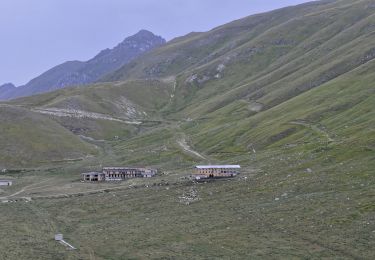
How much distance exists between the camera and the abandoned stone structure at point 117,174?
141750 millimetres

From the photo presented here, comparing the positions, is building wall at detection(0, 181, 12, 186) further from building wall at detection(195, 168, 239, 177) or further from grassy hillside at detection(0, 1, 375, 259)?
building wall at detection(195, 168, 239, 177)

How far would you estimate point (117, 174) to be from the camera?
474 feet

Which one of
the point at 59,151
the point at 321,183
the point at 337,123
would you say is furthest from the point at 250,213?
the point at 59,151

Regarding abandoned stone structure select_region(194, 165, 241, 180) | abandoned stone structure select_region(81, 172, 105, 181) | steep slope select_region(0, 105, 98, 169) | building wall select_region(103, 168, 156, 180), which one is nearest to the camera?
abandoned stone structure select_region(194, 165, 241, 180)

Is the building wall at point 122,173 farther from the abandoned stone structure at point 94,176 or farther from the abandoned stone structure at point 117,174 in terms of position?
the abandoned stone structure at point 94,176

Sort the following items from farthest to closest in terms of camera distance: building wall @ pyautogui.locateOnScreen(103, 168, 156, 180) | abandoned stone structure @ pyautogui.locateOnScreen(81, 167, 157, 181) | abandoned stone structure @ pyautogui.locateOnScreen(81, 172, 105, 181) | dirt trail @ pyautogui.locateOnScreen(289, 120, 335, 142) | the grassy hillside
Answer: abandoned stone structure @ pyautogui.locateOnScreen(81, 172, 105, 181) < building wall @ pyautogui.locateOnScreen(103, 168, 156, 180) < abandoned stone structure @ pyautogui.locateOnScreen(81, 167, 157, 181) < dirt trail @ pyautogui.locateOnScreen(289, 120, 335, 142) < the grassy hillside

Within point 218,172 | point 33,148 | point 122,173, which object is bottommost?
point 122,173

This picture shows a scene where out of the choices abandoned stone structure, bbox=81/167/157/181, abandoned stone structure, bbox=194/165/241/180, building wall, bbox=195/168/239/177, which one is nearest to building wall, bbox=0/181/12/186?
abandoned stone structure, bbox=81/167/157/181

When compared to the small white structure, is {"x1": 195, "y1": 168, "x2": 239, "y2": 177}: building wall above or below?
above

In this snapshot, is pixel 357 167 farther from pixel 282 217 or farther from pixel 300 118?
pixel 300 118

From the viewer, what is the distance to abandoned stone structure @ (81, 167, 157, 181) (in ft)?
465

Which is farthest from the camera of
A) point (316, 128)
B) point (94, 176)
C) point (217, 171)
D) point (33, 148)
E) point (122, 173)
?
point (33, 148)

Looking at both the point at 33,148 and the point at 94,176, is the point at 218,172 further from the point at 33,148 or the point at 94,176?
the point at 33,148

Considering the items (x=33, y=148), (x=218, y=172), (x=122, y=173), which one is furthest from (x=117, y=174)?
(x=33, y=148)
